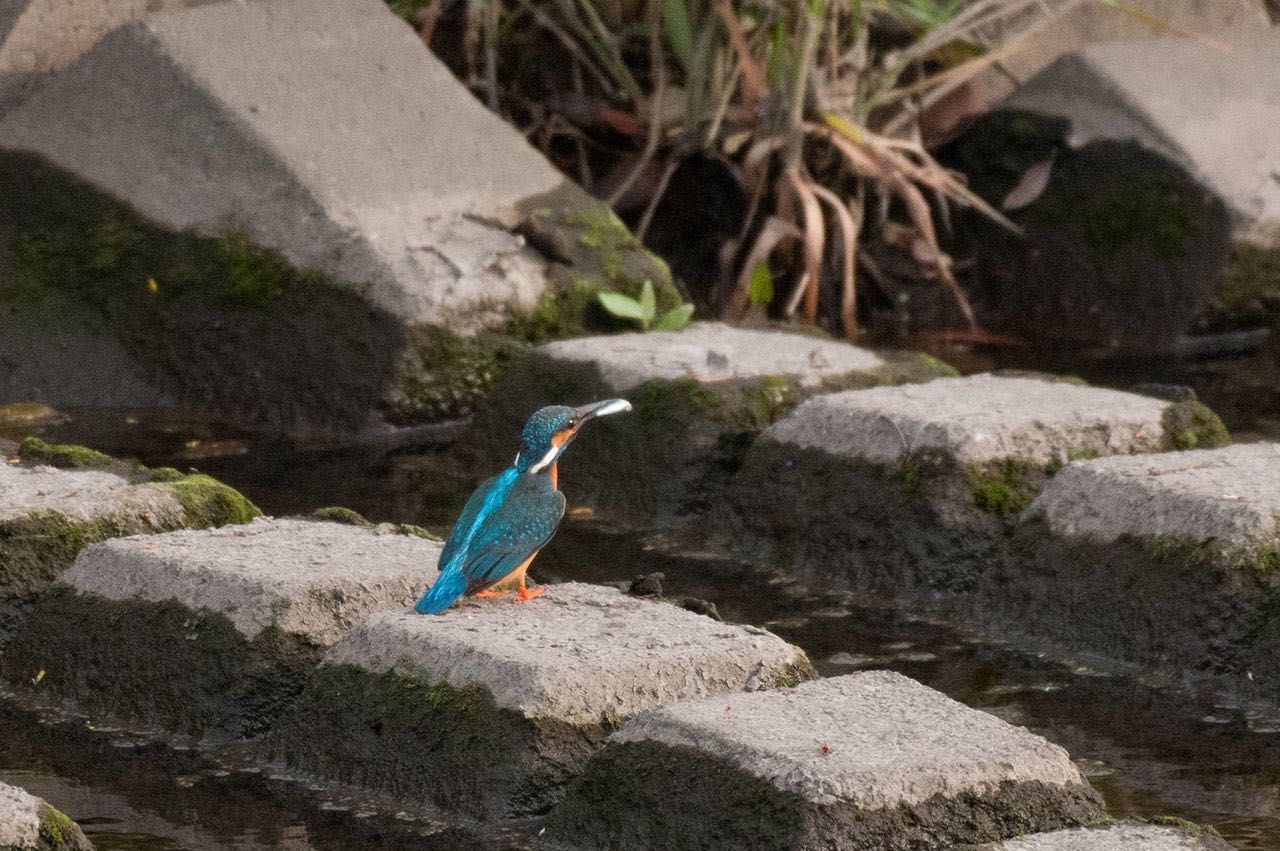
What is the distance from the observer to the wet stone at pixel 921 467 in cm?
386

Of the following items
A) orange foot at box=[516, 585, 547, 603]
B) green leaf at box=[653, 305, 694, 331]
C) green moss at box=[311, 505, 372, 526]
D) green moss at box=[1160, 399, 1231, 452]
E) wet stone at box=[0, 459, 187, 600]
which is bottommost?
wet stone at box=[0, 459, 187, 600]

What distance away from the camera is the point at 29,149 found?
5359mm

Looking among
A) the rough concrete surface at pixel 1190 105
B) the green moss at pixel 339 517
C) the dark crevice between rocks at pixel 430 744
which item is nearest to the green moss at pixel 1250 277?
the rough concrete surface at pixel 1190 105

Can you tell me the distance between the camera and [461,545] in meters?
3.04

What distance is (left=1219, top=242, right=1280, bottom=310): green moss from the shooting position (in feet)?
20.8

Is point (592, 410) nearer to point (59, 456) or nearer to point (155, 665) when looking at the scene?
point (155, 665)

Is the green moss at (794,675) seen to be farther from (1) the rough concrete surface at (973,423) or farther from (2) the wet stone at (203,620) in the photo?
(1) the rough concrete surface at (973,423)

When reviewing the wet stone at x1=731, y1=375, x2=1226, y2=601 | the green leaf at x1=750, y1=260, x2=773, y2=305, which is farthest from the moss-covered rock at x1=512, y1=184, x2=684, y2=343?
the wet stone at x1=731, y1=375, x2=1226, y2=601

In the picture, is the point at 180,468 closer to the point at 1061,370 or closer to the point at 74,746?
the point at 74,746

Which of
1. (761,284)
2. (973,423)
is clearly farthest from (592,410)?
(761,284)

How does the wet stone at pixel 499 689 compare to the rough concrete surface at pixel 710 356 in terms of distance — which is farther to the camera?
the rough concrete surface at pixel 710 356

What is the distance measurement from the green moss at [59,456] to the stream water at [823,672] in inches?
20.2

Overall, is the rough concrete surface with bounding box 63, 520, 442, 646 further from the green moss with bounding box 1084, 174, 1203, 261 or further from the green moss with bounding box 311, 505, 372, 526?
the green moss with bounding box 1084, 174, 1203, 261

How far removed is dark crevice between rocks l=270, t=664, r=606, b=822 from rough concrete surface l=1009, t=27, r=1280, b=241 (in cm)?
412
